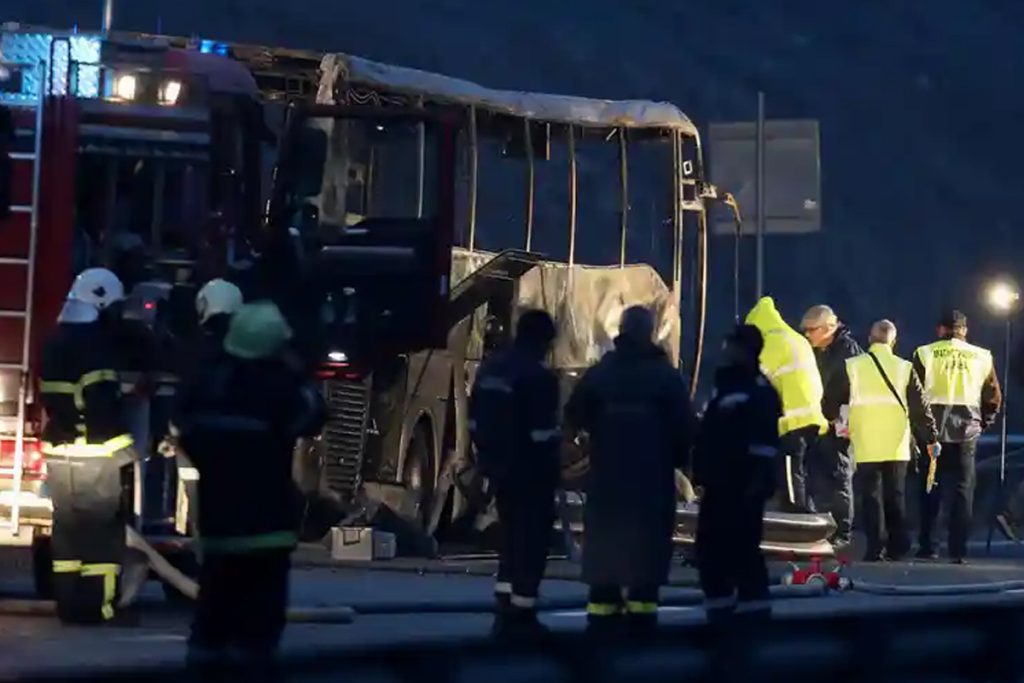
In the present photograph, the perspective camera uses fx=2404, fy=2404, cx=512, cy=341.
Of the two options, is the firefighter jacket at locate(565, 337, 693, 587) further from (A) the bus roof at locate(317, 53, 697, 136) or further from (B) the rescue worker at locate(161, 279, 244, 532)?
(A) the bus roof at locate(317, 53, 697, 136)

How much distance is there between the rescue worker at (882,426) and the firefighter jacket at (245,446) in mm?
9609

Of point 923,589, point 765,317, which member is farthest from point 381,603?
point 765,317

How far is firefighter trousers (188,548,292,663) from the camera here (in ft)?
28.2

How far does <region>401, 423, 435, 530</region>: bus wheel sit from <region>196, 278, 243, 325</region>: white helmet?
5693 millimetres

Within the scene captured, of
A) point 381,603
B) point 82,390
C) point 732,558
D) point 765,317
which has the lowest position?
point 381,603

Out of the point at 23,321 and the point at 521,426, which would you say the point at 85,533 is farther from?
the point at 521,426

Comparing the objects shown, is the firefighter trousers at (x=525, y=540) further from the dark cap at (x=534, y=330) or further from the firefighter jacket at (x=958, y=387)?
the firefighter jacket at (x=958, y=387)

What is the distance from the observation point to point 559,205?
22188mm

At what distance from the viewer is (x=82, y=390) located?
11648 millimetres

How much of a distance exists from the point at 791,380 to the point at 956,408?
2.20 m

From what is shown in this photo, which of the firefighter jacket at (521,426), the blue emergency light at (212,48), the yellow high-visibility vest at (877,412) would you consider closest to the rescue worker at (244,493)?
the firefighter jacket at (521,426)

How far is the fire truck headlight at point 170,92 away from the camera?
13234 millimetres

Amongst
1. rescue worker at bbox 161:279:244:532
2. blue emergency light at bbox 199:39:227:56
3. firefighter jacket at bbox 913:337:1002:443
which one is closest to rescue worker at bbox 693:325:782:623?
rescue worker at bbox 161:279:244:532

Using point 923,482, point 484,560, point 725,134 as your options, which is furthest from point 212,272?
point 923,482
